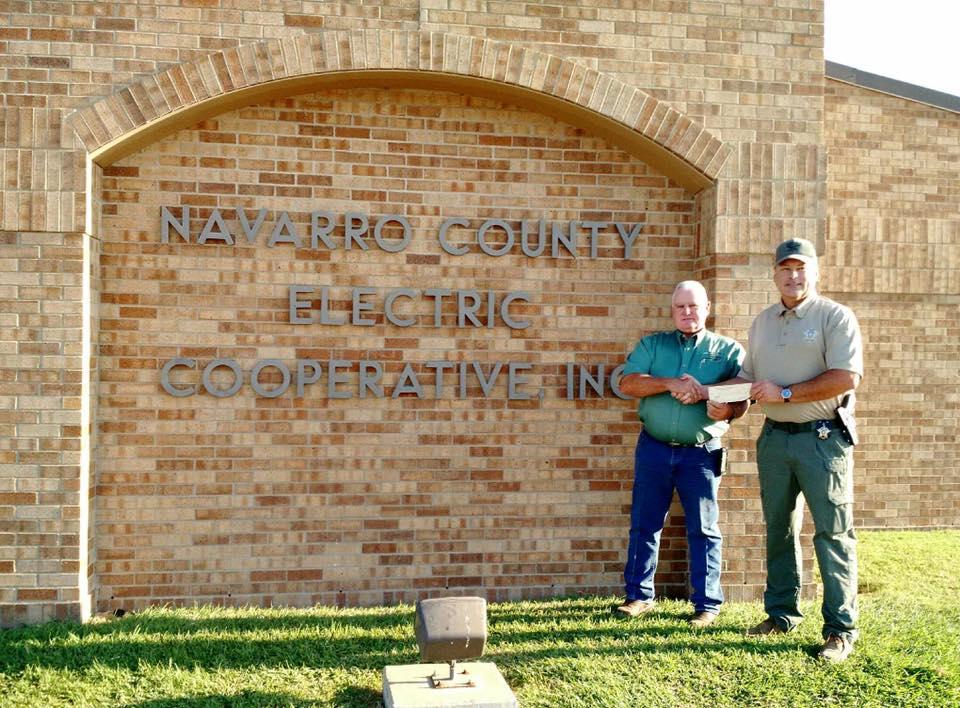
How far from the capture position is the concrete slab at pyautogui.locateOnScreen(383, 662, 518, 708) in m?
3.45

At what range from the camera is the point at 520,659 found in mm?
4230

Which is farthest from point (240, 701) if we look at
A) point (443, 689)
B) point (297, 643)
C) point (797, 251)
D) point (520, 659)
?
point (797, 251)

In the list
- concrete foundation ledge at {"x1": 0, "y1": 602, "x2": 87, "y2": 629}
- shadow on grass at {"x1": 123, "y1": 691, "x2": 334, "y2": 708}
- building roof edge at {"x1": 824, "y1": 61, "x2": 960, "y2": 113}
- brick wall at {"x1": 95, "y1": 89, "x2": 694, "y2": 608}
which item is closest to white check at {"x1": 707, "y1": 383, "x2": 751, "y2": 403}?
brick wall at {"x1": 95, "y1": 89, "x2": 694, "y2": 608}

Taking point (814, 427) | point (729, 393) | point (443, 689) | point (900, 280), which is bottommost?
point (443, 689)

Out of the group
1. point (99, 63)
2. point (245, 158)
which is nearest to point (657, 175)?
point (245, 158)

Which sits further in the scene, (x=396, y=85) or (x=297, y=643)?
(x=396, y=85)

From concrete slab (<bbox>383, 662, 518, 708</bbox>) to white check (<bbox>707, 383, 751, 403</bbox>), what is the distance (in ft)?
5.80

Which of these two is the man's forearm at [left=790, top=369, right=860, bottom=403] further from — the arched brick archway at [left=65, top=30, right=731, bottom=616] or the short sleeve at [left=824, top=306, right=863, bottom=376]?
the arched brick archway at [left=65, top=30, right=731, bottom=616]

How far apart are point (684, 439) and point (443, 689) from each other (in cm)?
194

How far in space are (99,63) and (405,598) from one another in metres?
3.67

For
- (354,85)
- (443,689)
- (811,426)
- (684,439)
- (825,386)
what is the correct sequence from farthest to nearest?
(354,85), (684,439), (811,426), (825,386), (443,689)

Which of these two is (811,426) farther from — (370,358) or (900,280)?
(900,280)

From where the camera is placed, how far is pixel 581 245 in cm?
553

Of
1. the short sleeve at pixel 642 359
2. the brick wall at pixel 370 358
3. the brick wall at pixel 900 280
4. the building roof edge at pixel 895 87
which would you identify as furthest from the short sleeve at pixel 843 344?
the building roof edge at pixel 895 87
